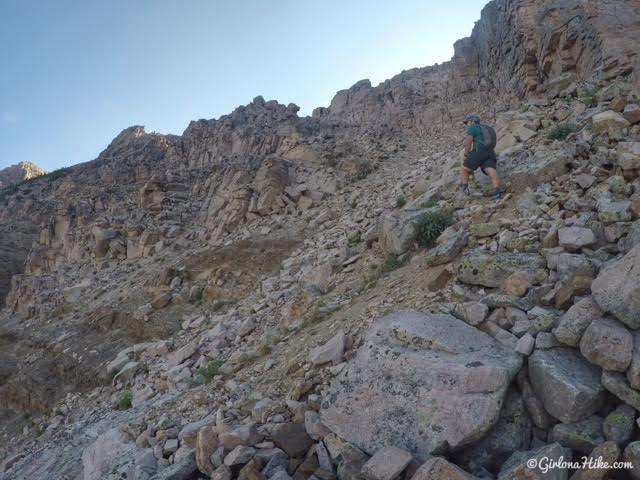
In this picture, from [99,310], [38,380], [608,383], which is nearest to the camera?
[608,383]

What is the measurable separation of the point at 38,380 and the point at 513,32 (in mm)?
20372

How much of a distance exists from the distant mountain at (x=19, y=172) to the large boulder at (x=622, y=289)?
6775 cm

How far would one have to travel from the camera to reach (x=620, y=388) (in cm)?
282

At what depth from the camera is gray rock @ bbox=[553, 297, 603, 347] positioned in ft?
10.5

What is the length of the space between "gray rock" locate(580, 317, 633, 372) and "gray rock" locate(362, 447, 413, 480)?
1.59m

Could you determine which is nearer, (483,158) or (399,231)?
(399,231)

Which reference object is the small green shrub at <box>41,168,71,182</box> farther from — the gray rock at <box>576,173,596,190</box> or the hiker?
the gray rock at <box>576,173,596,190</box>

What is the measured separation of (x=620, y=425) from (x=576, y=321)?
31.9 inches

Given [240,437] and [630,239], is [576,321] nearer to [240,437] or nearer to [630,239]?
[630,239]

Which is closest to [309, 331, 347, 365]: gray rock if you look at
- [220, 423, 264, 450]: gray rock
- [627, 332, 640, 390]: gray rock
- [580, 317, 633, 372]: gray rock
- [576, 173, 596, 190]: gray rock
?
[220, 423, 264, 450]: gray rock

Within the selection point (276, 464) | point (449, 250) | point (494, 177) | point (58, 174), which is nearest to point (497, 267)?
point (449, 250)

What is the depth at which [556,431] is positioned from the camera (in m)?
2.92

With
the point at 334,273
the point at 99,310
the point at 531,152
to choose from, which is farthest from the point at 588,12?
the point at 99,310

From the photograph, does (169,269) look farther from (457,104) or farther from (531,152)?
(457,104)
